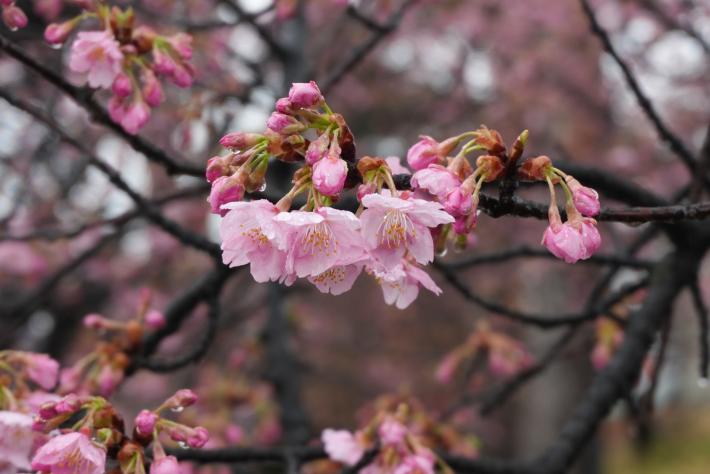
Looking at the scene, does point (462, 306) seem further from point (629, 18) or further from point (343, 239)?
point (343, 239)

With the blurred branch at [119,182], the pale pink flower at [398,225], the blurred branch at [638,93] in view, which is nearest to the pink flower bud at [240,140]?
the pale pink flower at [398,225]

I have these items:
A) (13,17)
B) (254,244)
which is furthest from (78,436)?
(13,17)

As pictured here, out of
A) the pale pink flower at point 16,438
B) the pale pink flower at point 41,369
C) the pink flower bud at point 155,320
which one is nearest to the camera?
the pale pink flower at point 16,438

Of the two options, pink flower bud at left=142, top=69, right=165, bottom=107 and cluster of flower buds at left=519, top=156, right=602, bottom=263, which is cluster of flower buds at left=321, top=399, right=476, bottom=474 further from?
pink flower bud at left=142, top=69, right=165, bottom=107

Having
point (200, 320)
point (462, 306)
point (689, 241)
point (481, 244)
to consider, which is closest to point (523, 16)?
point (481, 244)

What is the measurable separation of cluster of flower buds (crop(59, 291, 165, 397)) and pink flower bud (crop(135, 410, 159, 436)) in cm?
60

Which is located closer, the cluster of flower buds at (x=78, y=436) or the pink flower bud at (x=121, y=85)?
the cluster of flower buds at (x=78, y=436)

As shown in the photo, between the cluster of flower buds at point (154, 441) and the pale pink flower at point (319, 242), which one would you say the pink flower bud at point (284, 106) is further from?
the cluster of flower buds at point (154, 441)

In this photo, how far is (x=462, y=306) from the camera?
1028 cm

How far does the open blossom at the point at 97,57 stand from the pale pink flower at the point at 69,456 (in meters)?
0.89

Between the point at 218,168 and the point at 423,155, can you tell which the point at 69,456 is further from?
the point at 423,155

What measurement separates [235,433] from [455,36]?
659cm

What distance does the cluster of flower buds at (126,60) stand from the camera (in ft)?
5.21

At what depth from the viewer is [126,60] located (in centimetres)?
162
